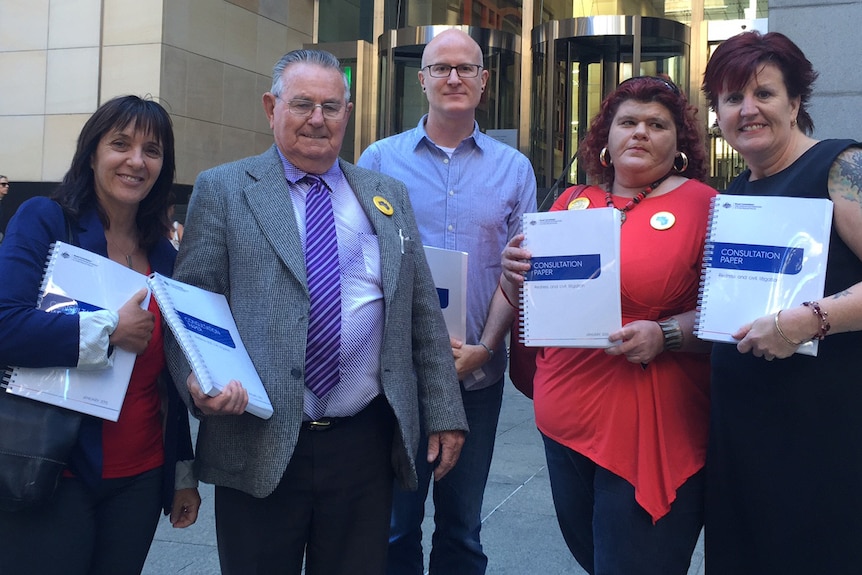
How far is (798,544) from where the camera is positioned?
2.61m

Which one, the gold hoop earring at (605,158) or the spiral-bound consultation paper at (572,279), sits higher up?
the gold hoop earring at (605,158)

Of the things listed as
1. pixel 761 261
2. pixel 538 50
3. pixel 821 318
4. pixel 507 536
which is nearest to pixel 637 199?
pixel 761 261

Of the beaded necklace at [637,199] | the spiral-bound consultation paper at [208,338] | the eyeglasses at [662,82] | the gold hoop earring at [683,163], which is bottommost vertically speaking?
the spiral-bound consultation paper at [208,338]

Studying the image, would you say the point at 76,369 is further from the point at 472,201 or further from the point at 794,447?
the point at 794,447

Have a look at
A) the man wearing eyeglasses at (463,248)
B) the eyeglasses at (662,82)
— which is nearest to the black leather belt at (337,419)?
the man wearing eyeglasses at (463,248)

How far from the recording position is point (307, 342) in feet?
8.50

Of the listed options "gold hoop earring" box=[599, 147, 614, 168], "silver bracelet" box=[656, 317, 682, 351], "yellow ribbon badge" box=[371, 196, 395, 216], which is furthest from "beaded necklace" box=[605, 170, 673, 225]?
"yellow ribbon badge" box=[371, 196, 395, 216]

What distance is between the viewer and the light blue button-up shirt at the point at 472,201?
356 centimetres

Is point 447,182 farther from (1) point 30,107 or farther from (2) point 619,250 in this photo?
(1) point 30,107

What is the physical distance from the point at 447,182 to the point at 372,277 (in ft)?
3.24

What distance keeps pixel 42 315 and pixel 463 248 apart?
1.74m

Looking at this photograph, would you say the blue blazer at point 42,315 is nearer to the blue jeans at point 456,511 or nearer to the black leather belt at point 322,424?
the black leather belt at point 322,424

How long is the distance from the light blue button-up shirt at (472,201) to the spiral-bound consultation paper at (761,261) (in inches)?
45.2

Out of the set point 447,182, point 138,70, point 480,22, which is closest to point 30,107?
point 138,70
